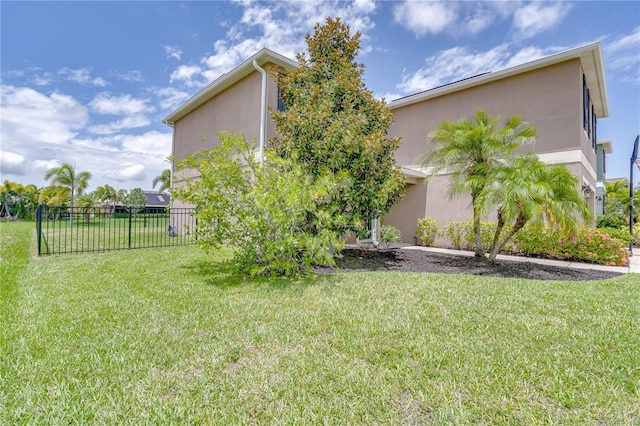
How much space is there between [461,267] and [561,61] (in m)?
8.61

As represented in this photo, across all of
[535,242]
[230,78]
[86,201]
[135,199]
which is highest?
[230,78]

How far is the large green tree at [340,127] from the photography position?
7.80 meters

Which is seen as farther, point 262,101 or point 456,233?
point 456,233

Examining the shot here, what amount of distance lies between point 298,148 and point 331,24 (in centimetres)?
373

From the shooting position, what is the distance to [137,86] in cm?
1348

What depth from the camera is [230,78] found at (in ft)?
37.8

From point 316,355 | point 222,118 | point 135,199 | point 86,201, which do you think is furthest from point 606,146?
point 135,199

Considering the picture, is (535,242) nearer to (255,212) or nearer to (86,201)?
Result: (255,212)

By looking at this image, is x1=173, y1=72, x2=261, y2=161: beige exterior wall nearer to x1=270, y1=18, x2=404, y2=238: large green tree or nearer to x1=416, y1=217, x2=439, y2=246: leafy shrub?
x1=270, y1=18, x2=404, y2=238: large green tree

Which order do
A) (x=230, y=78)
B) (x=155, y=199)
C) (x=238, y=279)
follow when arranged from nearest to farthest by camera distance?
(x=238, y=279)
(x=230, y=78)
(x=155, y=199)

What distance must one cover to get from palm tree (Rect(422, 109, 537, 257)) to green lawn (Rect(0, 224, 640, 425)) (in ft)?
14.1

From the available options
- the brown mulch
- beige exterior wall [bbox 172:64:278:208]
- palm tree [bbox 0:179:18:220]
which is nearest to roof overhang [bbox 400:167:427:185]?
the brown mulch

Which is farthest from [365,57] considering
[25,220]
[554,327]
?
[25,220]

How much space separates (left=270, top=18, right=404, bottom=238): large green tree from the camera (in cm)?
780
